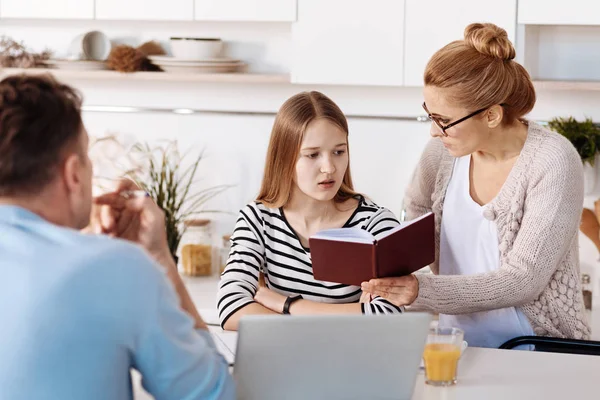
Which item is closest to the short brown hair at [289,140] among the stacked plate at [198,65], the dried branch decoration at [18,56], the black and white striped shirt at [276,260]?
the black and white striped shirt at [276,260]

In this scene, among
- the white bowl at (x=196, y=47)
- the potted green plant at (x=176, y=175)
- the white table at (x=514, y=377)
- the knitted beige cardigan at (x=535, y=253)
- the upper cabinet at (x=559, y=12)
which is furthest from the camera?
the potted green plant at (x=176, y=175)

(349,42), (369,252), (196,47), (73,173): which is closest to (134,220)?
(73,173)

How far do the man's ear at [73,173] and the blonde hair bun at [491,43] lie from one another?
122 cm

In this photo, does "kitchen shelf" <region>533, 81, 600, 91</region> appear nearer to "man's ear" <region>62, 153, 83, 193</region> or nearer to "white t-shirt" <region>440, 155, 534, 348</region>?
"white t-shirt" <region>440, 155, 534, 348</region>

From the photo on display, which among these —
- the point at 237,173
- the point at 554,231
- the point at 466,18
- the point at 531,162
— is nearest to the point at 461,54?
the point at 531,162

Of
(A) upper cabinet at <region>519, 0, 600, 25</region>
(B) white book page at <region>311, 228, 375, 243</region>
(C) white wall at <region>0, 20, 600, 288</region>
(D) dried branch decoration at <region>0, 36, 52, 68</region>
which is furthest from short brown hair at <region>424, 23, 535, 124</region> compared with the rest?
(D) dried branch decoration at <region>0, 36, 52, 68</region>

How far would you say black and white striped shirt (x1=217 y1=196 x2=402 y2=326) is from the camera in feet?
7.03

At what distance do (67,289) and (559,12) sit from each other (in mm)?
2192

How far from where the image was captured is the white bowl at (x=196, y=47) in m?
3.27

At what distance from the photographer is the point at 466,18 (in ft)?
9.79

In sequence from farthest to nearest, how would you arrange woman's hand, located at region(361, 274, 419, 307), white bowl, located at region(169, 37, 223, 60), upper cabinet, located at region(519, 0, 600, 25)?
white bowl, located at region(169, 37, 223, 60)
upper cabinet, located at region(519, 0, 600, 25)
woman's hand, located at region(361, 274, 419, 307)

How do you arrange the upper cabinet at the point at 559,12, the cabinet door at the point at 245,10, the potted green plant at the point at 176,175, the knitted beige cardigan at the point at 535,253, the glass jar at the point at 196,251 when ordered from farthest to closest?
the potted green plant at the point at 176,175 < the glass jar at the point at 196,251 < the cabinet door at the point at 245,10 < the upper cabinet at the point at 559,12 < the knitted beige cardigan at the point at 535,253

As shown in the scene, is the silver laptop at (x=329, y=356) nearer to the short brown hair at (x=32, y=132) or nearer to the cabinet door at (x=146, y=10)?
the short brown hair at (x=32, y=132)

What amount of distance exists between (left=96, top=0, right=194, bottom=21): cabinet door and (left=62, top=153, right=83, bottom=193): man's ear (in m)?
2.14
